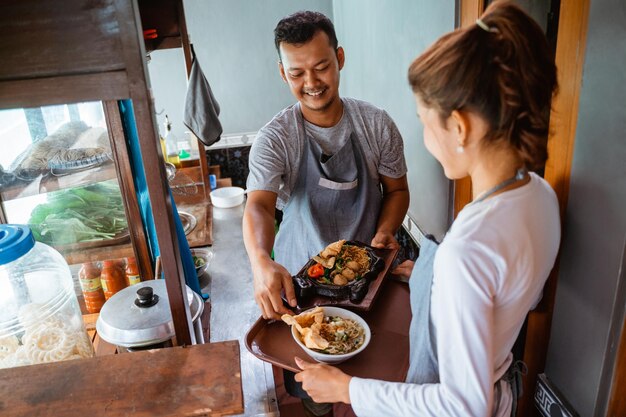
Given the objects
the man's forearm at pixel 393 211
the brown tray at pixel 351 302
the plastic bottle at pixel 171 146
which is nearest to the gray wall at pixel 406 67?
the man's forearm at pixel 393 211

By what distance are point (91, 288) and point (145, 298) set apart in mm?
751

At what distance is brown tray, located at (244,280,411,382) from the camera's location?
1.22 metres

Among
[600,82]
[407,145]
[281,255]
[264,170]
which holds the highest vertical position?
[600,82]

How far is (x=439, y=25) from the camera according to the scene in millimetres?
2129

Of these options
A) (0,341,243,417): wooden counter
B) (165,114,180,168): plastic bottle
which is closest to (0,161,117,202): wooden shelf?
(0,341,243,417): wooden counter

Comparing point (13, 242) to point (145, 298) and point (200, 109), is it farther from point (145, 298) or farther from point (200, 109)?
point (200, 109)

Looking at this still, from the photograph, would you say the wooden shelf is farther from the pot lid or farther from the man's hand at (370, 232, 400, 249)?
the man's hand at (370, 232, 400, 249)

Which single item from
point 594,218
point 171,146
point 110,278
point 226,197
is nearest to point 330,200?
point 110,278

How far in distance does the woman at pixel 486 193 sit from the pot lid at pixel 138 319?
1.84ft

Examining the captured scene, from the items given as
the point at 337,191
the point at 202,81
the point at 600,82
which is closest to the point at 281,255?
the point at 337,191

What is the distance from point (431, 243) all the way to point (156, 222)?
0.58m

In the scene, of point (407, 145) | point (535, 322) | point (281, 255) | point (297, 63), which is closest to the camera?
point (535, 322)

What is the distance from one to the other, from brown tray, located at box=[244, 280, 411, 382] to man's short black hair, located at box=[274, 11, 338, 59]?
3.26 feet

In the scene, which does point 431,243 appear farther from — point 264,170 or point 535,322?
point 264,170
